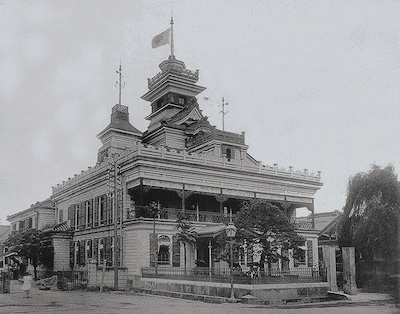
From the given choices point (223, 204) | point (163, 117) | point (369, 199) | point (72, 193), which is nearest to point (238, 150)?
point (223, 204)

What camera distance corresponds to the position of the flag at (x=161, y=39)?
4247 cm

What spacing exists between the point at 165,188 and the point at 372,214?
48.0ft

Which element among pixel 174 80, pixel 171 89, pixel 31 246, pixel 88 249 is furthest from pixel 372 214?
pixel 31 246

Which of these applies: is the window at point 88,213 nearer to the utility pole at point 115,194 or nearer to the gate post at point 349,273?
the utility pole at point 115,194

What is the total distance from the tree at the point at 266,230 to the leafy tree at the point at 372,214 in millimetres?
9962

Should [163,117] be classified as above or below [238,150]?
above

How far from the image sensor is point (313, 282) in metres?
24.5

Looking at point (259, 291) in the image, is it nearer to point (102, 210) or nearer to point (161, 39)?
point (102, 210)

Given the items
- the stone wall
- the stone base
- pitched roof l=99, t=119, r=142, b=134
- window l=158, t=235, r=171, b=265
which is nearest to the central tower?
pitched roof l=99, t=119, r=142, b=134

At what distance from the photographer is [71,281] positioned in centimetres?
3112

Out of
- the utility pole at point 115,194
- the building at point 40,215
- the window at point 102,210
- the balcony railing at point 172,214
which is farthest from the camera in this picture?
the building at point 40,215

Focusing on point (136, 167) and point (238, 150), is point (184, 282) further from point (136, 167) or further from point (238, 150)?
point (238, 150)

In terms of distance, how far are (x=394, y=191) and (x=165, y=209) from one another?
1609cm

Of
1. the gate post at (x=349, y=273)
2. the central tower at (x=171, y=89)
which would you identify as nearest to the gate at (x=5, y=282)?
the gate post at (x=349, y=273)
